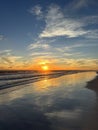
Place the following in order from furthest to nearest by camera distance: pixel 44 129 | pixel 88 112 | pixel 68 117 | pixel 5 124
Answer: pixel 88 112, pixel 68 117, pixel 5 124, pixel 44 129

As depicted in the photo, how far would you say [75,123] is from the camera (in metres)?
11.2

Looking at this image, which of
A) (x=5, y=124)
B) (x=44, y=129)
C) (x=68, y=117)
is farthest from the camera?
(x=68, y=117)

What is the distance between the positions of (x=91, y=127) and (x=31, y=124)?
10.3ft

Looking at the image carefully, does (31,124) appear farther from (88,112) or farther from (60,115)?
(88,112)

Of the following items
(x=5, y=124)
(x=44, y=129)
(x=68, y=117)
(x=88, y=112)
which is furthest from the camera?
(x=88, y=112)

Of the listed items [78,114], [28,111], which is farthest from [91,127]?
[28,111]

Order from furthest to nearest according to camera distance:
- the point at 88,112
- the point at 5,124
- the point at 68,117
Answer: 1. the point at 88,112
2. the point at 68,117
3. the point at 5,124

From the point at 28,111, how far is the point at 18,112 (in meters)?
0.75

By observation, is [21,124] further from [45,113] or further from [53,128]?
[45,113]

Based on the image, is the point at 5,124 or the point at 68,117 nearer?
the point at 5,124

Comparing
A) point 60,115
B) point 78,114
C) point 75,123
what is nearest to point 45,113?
point 60,115

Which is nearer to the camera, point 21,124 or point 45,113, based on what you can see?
point 21,124

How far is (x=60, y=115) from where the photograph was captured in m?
13.2

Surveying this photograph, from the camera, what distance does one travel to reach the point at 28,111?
1461 centimetres
